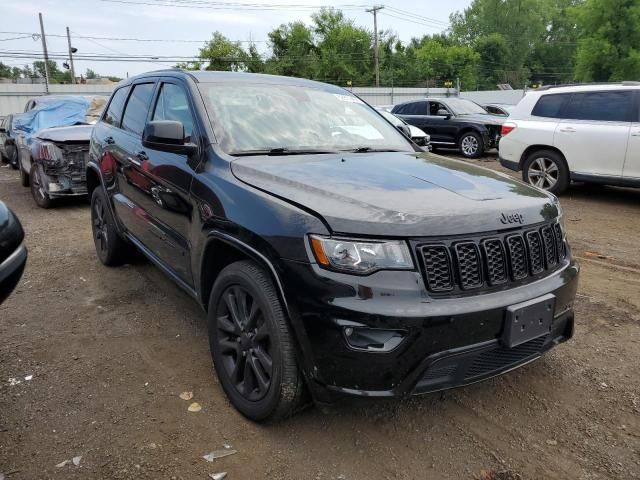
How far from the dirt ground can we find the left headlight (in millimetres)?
630

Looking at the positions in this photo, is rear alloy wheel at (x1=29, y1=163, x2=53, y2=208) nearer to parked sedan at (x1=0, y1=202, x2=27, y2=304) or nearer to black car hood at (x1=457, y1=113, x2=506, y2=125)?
parked sedan at (x1=0, y1=202, x2=27, y2=304)

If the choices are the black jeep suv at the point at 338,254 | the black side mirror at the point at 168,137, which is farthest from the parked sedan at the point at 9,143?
the black jeep suv at the point at 338,254

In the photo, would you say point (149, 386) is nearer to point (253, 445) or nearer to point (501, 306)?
point (253, 445)

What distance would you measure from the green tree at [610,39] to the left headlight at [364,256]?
44208 mm

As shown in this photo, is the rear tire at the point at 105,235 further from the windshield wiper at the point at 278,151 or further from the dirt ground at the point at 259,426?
the windshield wiper at the point at 278,151

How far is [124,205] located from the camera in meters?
4.34

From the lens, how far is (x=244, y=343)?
2.67 m

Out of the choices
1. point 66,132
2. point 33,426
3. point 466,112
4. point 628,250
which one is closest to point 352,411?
point 33,426

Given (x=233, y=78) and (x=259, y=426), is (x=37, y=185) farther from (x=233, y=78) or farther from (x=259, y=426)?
(x=259, y=426)

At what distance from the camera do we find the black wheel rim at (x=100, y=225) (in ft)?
16.9

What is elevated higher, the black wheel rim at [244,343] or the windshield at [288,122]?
the windshield at [288,122]

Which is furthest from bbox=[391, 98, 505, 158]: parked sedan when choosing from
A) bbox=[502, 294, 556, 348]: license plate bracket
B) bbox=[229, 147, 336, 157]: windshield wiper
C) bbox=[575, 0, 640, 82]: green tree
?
bbox=[575, 0, 640, 82]: green tree

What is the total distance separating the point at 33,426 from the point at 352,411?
5.53 feet

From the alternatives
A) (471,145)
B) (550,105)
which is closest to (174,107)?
(550,105)
